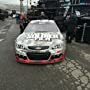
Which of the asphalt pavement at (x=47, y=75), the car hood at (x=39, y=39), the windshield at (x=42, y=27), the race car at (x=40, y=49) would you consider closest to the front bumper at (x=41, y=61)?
the race car at (x=40, y=49)

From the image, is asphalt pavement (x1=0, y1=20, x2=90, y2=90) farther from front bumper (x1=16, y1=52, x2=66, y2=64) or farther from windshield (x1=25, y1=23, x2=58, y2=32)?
windshield (x1=25, y1=23, x2=58, y2=32)

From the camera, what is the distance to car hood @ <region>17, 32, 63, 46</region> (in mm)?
5852

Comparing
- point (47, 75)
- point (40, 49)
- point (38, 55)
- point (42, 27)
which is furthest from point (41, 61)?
point (42, 27)

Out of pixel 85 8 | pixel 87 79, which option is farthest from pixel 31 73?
pixel 85 8

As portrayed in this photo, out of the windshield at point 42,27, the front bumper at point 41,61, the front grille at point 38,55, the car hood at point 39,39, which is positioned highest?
the windshield at point 42,27

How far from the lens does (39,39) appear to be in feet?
20.1

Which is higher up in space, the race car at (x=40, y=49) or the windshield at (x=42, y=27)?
the windshield at (x=42, y=27)

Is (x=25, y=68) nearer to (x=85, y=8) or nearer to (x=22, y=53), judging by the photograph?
(x=22, y=53)

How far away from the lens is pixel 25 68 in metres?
5.69

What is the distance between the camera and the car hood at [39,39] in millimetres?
5852

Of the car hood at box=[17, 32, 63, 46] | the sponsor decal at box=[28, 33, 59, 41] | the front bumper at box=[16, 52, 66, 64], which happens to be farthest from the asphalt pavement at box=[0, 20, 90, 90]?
the sponsor decal at box=[28, 33, 59, 41]

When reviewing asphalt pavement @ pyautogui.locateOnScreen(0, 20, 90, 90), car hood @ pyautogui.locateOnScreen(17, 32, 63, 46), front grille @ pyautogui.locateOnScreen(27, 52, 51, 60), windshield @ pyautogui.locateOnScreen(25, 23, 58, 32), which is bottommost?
asphalt pavement @ pyautogui.locateOnScreen(0, 20, 90, 90)

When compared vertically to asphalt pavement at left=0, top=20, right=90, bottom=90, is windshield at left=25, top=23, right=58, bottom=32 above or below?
above

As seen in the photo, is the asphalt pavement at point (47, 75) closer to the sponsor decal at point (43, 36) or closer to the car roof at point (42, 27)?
the sponsor decal at point (43, 36)
